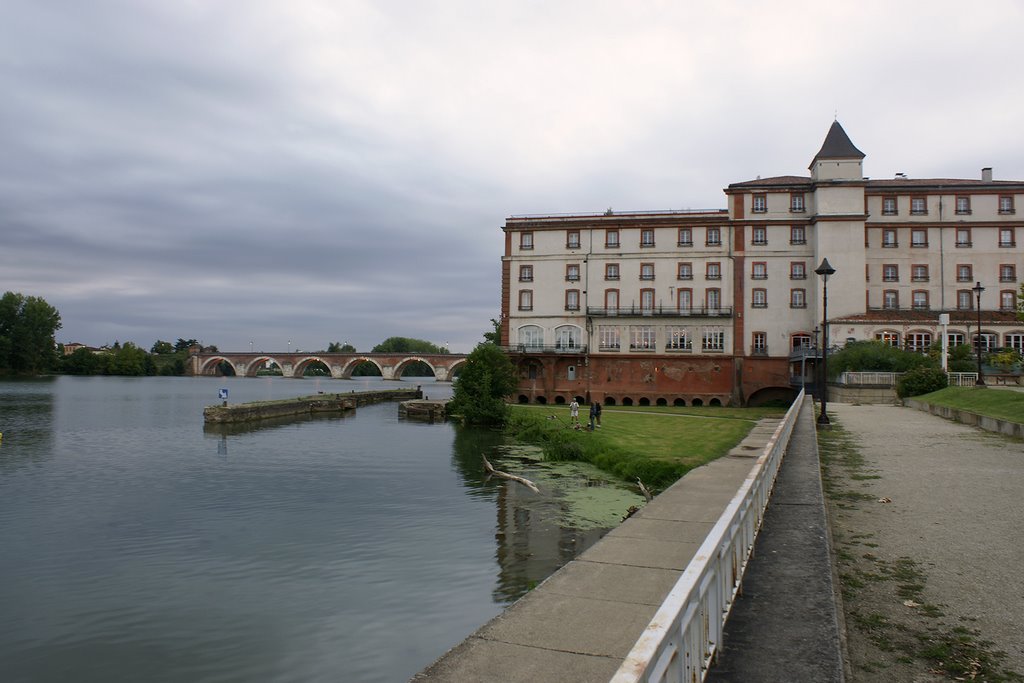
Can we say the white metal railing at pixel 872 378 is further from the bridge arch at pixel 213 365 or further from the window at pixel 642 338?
the bridge arch at pixel 213 365

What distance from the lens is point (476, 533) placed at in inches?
642

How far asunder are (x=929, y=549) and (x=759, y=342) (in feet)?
178

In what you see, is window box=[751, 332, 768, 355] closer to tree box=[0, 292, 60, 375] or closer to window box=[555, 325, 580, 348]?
window box=[555, 325, 580, 348]

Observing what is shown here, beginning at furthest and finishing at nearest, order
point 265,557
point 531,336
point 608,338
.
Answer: point 531,336 → point 608,338 → point 265,557

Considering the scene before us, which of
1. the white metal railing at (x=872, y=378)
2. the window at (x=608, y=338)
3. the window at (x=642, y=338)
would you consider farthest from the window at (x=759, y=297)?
the white metal railing at (x=872, y=378)

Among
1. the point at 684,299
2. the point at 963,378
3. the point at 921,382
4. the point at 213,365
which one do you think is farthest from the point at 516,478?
the point at 213,365

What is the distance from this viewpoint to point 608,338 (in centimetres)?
6306

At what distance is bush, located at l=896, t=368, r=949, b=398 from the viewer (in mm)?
41594

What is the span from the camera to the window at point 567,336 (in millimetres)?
63312

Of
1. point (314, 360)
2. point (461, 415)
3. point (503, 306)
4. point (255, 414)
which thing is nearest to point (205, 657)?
point (461, 415)

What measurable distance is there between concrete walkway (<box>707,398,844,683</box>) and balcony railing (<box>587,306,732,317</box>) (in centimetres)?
5296

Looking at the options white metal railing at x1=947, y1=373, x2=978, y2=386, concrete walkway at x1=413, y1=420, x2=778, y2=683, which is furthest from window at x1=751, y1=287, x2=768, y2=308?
concrete walkway at x1=413, y1=420, x2=778, y2=683

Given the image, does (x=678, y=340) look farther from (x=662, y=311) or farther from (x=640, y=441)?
(x=640, y=441)

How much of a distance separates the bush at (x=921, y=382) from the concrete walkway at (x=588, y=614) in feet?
123
